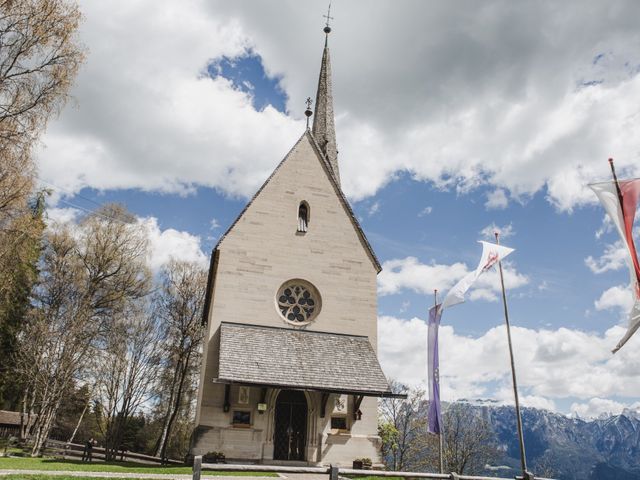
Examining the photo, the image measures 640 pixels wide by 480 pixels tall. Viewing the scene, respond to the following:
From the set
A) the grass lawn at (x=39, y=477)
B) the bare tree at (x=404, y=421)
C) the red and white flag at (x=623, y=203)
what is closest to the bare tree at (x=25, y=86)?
the grass lawn at (x=39, y=477)

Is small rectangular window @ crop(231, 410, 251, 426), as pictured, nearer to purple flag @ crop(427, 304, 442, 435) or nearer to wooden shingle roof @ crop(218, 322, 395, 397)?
wooden shingle roof @ crop(218, 322, 395, 397)

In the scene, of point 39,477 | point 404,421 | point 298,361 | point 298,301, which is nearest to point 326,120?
point 298,301

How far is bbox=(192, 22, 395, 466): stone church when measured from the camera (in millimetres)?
18125

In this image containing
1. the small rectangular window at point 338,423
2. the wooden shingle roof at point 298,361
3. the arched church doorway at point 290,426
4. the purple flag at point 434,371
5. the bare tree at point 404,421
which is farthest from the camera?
the bare tree at point 404,421

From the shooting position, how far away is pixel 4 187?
14.2 metres

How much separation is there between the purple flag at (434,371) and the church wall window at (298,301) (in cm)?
487

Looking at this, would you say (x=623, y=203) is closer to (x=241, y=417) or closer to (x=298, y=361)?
(x=298, y=361)

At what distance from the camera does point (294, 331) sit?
2055cm

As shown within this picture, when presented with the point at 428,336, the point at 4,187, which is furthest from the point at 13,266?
the point at 428,336

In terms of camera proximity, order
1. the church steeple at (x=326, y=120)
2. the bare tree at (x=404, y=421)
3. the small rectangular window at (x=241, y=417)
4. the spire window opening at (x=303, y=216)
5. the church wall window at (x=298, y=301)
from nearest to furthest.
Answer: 1. the small rectangular window at (x=241, y=417)
2. the church wall window at (x=298, y=301)
3. the spire window opening at (x=303, y=216)
4. the church steeple at (x=326, y=120)
5. the bare tree at (x=404, y=421)

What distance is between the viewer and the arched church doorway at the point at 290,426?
745 inches

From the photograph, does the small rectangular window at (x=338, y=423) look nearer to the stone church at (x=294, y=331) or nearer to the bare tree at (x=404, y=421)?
the stone church at (x=294, y=331)

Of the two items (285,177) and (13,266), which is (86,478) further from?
(285,177)

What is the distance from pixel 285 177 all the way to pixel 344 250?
4386mm
